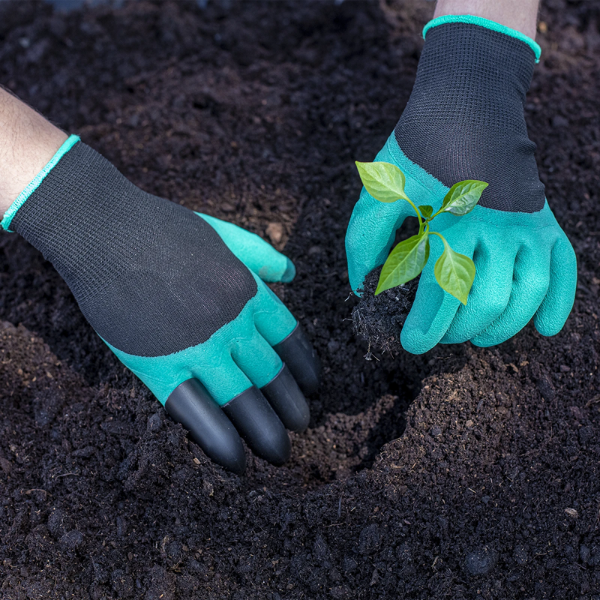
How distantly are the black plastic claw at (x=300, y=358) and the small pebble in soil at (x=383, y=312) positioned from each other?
0.97ft

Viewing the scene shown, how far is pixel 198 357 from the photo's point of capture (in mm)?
1857

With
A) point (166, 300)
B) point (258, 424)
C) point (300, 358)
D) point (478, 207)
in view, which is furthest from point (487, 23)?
point (258, 424)

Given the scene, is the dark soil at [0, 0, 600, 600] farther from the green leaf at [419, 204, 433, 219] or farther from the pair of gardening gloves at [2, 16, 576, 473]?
the green leaf at [419, 204, 433, 219]

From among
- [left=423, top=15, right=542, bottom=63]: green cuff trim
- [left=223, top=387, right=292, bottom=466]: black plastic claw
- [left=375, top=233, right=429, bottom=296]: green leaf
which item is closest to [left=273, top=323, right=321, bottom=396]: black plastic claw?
[left=223, top=387, right=292, bottom=466]: black plastic claw

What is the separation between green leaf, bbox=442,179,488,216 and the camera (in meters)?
1.50

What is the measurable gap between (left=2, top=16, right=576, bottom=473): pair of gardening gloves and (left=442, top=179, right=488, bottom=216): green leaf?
0.72 ft

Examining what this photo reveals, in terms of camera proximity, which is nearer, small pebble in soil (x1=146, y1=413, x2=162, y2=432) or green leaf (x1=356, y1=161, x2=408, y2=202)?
green leaf (x1=356, y1=161, x2=408, y2=202)

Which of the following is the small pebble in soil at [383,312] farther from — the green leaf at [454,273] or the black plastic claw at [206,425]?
the black plastic claw at [206,425]

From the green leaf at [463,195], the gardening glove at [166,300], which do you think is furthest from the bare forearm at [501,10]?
the gardening glove at [166,300]

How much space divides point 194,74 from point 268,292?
60.2 inches

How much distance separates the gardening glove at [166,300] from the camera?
1.85m

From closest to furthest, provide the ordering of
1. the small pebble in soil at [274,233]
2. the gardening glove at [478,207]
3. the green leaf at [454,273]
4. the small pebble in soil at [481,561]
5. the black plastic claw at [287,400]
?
the green leaf at [454,273] < the small pebble in soil at [481,561] < the gardening glove at [478,207] < the black plastic claw at [287,400] < the small pebble in soil at [274,233]

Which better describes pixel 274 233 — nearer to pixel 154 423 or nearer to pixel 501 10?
pixel 154 423

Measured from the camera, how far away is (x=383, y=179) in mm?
1495
